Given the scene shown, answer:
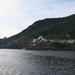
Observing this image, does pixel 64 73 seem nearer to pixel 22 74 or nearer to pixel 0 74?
pixel 22 74

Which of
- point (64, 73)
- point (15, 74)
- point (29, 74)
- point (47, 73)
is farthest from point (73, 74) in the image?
point (15, 74)

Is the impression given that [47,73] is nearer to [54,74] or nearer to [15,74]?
[54,74]

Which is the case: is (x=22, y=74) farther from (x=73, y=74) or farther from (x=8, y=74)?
(x=73, y=74)

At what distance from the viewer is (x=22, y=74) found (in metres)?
67.8

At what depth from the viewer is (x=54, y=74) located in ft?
218

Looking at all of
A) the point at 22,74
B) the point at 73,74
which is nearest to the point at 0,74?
the point at 22,74

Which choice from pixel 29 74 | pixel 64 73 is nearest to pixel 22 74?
pixel 29 74

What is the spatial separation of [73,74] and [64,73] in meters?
3.35

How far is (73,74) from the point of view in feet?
215

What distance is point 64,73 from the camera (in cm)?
6769

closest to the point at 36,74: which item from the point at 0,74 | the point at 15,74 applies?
the point at 15,74

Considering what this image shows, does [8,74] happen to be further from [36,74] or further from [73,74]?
[73,74]

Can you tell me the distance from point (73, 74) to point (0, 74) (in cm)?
2285

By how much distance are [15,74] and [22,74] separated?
226 centimetres
